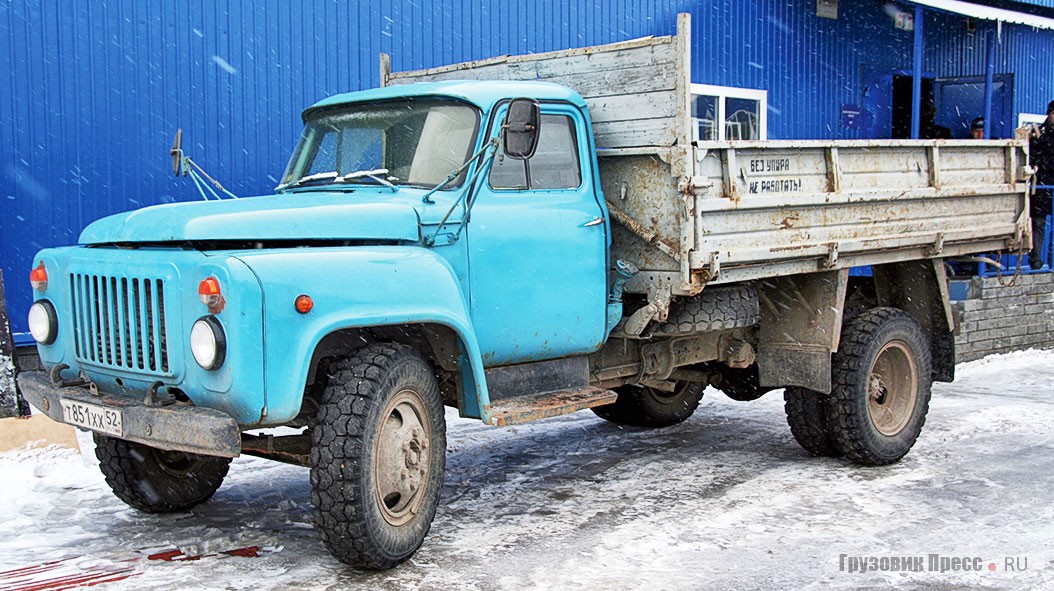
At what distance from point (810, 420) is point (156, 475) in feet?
13.1

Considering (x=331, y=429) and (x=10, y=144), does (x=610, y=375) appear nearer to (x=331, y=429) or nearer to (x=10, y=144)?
(x=331, y=429)

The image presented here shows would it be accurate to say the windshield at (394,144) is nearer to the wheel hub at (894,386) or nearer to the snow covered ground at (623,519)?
the snow covered ground at (623,519)

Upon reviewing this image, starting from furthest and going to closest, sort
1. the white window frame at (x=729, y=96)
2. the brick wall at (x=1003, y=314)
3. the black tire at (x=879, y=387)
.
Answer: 1. the white window frame at (x=729, y=96)
2. the brick wall at (x=1003, y=314)
3. the black tire at (x=879, y=387)

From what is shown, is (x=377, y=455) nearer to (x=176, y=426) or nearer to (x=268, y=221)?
(x=176, y=426)

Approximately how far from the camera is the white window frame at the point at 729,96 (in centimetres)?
1287

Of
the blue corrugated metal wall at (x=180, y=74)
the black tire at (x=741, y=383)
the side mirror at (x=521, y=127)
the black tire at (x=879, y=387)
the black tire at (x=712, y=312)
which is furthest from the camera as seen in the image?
the blue corrugated metal wall at (x=180, y=74)

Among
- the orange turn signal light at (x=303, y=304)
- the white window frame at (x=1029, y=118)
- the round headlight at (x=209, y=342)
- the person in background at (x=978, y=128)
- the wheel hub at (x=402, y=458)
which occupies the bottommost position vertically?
the wheel hub at (x=402, y=458)

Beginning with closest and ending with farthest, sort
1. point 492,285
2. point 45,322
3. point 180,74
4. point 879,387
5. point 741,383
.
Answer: point 45,322, point 492,285, point 879,387, point 741,383, point 180,74

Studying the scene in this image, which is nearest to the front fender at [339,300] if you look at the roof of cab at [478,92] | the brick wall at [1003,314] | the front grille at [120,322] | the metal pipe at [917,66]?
the front grille at [120,322]

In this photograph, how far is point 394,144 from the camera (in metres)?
5.81

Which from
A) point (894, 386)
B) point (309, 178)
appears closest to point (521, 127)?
point (309, 178)

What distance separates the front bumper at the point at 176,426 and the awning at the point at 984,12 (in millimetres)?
10777

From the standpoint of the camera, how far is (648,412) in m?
8.31

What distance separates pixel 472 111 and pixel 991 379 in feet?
23.4
